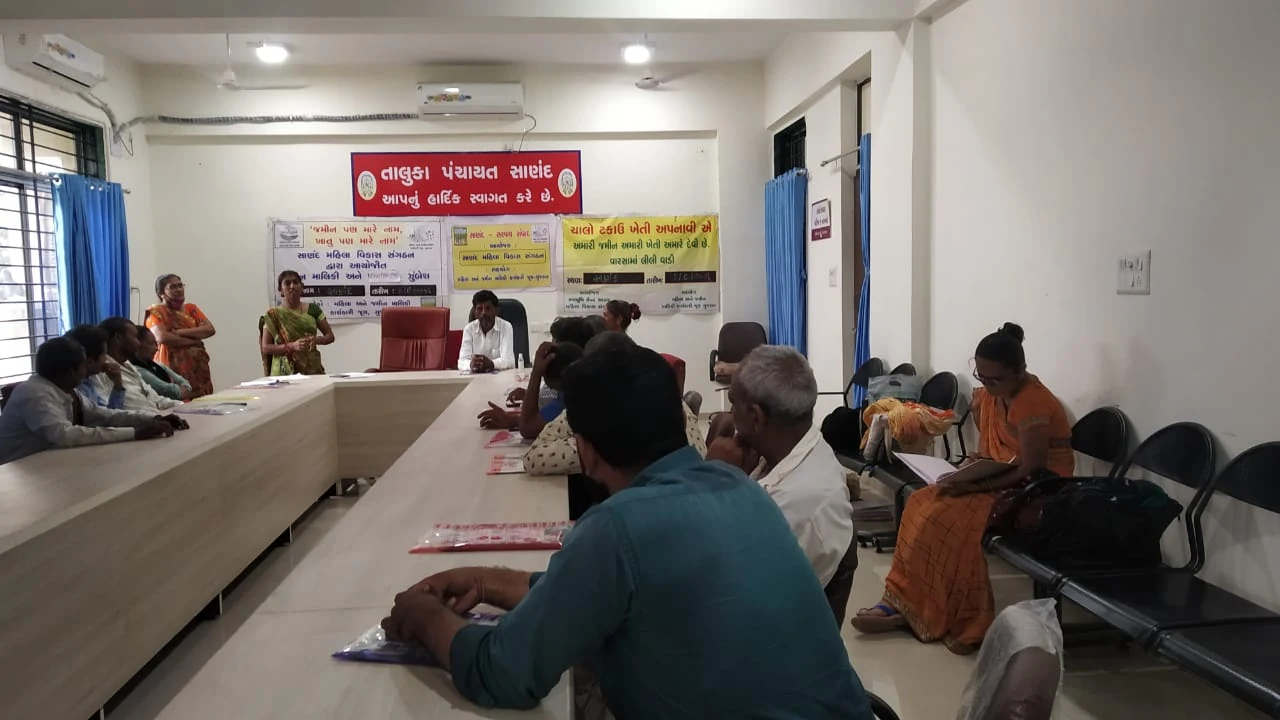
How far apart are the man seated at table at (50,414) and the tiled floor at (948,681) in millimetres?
Answer: 812

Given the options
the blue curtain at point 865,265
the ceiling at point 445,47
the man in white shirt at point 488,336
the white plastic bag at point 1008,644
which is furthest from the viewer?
the ceiling at point 445,47

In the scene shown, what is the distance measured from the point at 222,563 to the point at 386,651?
7.61 ft

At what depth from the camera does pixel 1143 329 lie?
2906 mm

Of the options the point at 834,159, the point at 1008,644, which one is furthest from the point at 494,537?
the point at 834,159

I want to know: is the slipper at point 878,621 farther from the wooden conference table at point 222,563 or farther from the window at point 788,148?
the window at point 788,148

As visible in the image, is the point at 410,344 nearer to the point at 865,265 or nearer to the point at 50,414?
the point at 50,414

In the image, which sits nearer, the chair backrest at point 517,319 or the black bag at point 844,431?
the black bag at point 844,431

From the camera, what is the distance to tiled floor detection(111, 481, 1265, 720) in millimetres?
2471

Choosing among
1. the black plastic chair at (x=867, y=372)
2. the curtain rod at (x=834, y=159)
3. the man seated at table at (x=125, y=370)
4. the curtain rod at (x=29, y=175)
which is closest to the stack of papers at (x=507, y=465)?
the man seated at table at (x=125, y=370)

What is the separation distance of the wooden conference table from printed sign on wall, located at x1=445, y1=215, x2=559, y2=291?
130 inches

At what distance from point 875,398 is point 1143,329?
1.66 metres

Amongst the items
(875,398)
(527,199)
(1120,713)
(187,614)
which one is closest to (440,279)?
(527,199)

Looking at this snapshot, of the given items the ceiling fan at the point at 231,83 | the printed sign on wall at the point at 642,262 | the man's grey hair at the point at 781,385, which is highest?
the ceiling fan at the point at 231,83

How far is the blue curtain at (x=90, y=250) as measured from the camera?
18.3 ft
